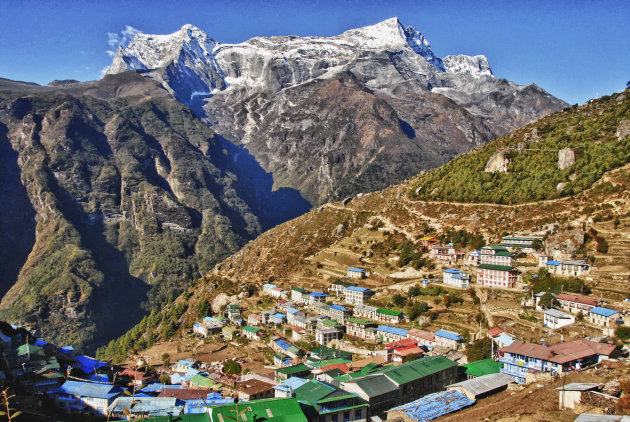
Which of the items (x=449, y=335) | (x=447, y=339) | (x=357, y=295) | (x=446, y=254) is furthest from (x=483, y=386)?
(x=446, y=254)

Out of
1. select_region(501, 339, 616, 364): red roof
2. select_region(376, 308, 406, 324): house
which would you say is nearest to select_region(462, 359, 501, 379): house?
select_region(501, 339, 616, 364): red roof

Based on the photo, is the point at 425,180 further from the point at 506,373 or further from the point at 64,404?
the point at 64,404

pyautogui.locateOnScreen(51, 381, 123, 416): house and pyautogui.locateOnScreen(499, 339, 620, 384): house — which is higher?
pyautogui.locateOnScreen(499, 339, 620, 384): house

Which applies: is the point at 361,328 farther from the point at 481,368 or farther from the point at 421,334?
the point at 481,368

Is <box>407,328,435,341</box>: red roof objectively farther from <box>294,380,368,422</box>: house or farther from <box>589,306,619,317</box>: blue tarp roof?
<box>294,380,368,422</box>: house

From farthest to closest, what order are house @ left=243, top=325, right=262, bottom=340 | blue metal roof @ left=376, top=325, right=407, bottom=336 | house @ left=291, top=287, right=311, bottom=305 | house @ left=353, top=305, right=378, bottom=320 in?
house @ left=291, top=287, right=311, bottom=305 → house @ left=243, top=325, right=262, bottom=340 → house @ left=353, top=305, right=378, bottom=320 → blue metal roof @ left=376, top=325, right=407, bottom=336
